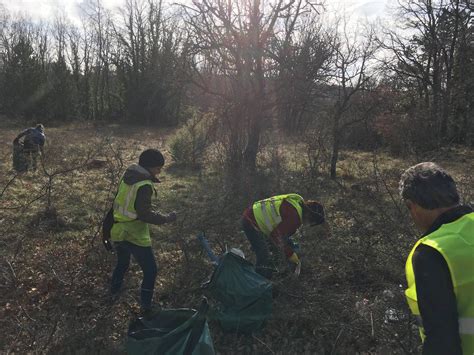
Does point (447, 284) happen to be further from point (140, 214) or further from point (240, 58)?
point (240, 58)

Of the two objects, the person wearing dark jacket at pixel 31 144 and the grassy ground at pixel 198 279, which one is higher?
the person wearing dark jacket at pixel 31 144

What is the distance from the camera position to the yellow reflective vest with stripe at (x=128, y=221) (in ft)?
12.5

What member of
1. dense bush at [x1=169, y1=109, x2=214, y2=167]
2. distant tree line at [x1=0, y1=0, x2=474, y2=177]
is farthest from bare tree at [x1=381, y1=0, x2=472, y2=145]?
dense bush at [x1=169, y1=109, x2=214, y2=167]

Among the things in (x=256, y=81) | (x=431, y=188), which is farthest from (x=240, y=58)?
(x=431, y=188)

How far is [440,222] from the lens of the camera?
1620 millimetres

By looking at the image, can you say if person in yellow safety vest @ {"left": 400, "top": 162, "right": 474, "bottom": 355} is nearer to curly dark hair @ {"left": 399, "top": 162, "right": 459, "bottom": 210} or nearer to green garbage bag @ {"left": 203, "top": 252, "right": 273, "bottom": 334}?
curly dark hair @ {"left": 399, "top": 162, "right": 459, "bottom": 210}

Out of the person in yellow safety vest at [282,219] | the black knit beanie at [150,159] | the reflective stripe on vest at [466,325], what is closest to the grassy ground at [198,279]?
the person in yellow safety vest at [282,219]

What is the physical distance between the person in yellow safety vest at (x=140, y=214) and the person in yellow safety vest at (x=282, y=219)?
858 millimetres

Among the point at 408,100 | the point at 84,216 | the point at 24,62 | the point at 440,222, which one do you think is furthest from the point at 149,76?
the point at 440,222

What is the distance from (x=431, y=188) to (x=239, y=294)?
2214mm

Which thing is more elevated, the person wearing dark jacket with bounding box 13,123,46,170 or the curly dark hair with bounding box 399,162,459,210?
the curly dark hair with bounding box 399,162,459,210

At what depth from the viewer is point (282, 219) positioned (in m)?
4.12

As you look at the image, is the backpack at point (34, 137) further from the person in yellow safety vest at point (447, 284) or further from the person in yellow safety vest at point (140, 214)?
the person in yellow safety vest at point (447, 284)

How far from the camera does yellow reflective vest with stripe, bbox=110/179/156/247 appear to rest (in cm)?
381
